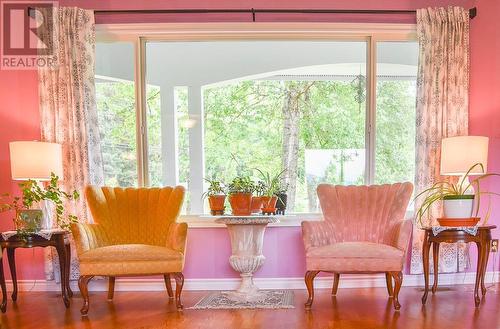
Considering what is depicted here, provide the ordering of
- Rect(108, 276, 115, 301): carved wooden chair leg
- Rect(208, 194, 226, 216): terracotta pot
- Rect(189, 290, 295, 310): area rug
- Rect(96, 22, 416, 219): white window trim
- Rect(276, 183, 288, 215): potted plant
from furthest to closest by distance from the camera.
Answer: Rect(96, 22, 416, 219): white window trim → Rect(276, 183, 288, 215): potted plant → Rect(108, 276, 115, 301): carved wooden chair leg → Rect(208, 194, 226, 216): terracotta pot → Rect(189, 290, 295, 310): area rug

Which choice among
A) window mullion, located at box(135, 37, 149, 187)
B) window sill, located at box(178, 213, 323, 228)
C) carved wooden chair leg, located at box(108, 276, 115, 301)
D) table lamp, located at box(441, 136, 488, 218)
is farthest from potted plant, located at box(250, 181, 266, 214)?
table lamp, located at box(441, 136, 488, 218)

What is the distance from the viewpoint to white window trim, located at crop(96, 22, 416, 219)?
406cm

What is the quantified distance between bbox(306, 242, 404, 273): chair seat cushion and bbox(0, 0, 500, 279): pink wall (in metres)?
0.87

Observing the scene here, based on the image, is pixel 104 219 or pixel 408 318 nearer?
pixel 408 318

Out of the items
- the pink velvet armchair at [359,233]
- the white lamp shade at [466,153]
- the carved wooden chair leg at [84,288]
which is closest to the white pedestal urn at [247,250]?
the pink velvet armchair at [359,233]

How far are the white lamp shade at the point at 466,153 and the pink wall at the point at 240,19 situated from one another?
555 mm

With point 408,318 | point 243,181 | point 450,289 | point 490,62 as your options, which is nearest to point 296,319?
point 408,318

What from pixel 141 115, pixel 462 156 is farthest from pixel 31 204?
pixel 462 156

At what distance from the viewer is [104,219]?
11.8ft

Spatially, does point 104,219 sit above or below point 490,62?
below

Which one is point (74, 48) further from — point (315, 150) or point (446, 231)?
point (446, 231)

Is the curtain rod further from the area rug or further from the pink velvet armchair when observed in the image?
the area rug

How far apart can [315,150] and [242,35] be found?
127 cm

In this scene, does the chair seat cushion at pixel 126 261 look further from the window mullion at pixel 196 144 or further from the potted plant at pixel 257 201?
the window mullion at pixel 196 144
